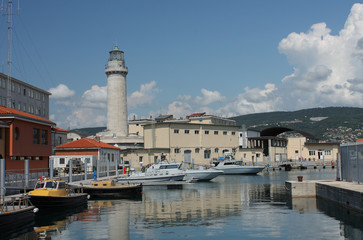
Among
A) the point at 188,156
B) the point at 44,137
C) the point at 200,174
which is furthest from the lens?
the point at 188,156

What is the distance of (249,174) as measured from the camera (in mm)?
71188

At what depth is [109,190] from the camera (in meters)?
34.0

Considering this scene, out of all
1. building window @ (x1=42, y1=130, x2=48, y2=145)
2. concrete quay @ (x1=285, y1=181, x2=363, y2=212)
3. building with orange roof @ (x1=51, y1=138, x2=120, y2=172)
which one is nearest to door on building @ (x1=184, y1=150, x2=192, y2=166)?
building with orange roof @ (x1=51, y1=138, x2=120, y2=172)

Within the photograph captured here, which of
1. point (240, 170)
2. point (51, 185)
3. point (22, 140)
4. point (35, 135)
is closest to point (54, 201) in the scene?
point (51, 185)

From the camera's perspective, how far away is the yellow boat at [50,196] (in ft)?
82.6

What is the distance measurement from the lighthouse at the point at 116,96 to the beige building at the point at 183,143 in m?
7.55

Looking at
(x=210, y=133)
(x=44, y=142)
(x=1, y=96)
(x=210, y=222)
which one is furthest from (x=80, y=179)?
(x=210, y=133)

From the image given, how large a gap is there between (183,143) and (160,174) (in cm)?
3257

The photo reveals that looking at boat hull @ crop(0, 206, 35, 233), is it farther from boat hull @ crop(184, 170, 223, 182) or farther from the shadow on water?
boat hull @ crop(184, 170, 223, 182)

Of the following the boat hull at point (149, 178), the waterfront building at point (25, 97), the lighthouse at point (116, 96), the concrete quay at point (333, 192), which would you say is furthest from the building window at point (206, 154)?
the concrete quay at point (333, 192)

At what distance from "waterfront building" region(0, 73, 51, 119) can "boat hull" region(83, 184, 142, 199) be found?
44.1 metres

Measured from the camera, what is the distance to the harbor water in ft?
60.4

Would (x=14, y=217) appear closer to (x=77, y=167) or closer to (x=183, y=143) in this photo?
(x=77, y=167)

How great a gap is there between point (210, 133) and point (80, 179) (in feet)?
145
